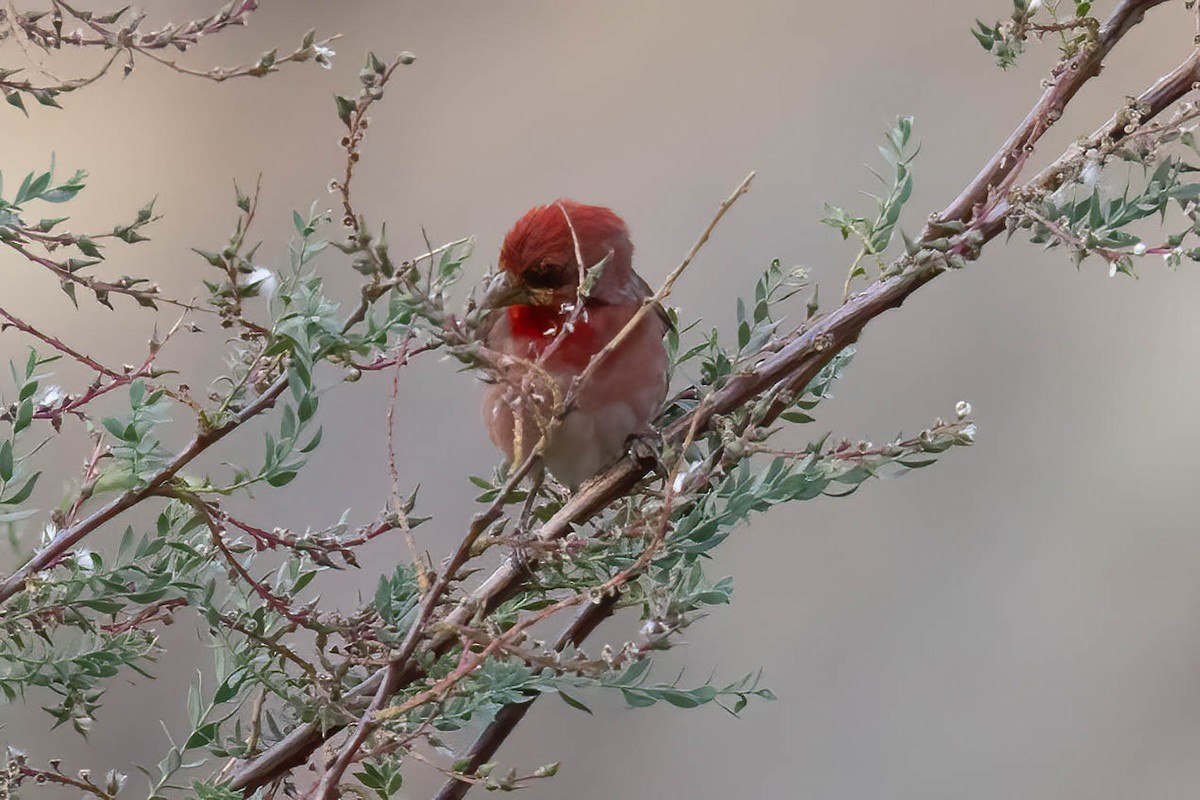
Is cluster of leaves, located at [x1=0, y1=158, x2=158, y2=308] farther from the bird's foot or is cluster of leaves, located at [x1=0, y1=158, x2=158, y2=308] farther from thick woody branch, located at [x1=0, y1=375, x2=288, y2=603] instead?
the bird's foot

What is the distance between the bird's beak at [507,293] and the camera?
2.19ft

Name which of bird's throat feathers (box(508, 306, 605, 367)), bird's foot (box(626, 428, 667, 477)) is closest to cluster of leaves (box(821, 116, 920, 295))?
bird's foot (box(626, 428, 667, 477))

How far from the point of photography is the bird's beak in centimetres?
67

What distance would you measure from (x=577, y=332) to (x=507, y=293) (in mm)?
73

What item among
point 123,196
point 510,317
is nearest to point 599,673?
point 510,317

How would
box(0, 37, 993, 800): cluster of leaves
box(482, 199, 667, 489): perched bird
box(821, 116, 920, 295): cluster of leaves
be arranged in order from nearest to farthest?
box(0, 37, 993, 800): cluster of leaves, box(821, 116, 920, 295): cluster of leaves, box(482, 199, 667, 489): perched bird

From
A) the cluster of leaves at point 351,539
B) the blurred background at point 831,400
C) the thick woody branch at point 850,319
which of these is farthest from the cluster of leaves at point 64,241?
the blurred background at point 831,400

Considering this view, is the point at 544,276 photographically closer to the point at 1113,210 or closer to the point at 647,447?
the point at 647,447

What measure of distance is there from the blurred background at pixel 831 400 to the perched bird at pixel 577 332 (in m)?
0.39

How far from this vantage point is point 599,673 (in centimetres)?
38

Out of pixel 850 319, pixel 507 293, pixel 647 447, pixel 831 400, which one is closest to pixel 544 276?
pixel 507 293

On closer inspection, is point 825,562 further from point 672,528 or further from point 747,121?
point 672,528

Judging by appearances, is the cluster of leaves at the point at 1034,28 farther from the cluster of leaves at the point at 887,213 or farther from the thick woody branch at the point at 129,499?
the thick woody branch at the point at 129,499

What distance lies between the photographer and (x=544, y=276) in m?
0.70
